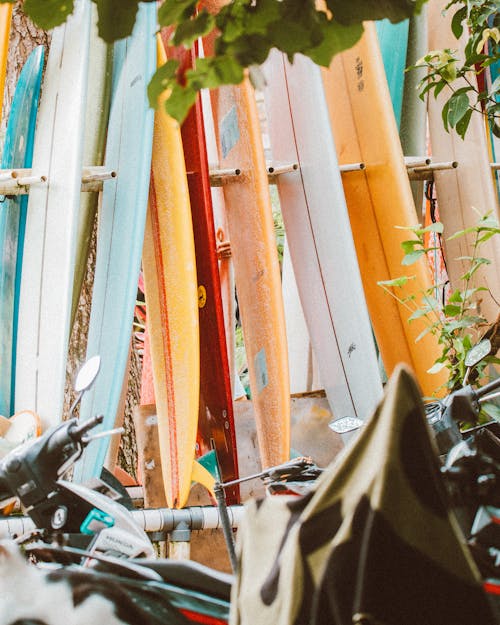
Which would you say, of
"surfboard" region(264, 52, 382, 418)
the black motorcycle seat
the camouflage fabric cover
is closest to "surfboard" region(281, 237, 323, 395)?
"surfboard" region(264, 52, 382, 418)

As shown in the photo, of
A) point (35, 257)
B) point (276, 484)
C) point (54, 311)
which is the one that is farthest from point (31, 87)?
point (276, 484)

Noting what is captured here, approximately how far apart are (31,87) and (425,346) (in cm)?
190

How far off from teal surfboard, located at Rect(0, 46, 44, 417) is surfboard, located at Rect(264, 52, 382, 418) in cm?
100

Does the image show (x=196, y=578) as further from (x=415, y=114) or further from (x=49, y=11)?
(x=415, y=114)

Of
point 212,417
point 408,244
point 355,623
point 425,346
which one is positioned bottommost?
point 355,623

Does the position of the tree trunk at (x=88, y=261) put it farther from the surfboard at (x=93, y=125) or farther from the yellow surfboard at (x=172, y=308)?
the yellow surfboard at (x=172, y=308)

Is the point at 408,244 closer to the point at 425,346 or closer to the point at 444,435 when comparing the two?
the point at 425,346

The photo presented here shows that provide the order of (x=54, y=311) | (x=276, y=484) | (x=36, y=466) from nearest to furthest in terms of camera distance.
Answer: (x=36, y=466), (x=276, y=484), (x=54, y=311)

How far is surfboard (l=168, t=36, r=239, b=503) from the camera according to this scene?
9.68ft

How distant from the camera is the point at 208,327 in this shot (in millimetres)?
3084

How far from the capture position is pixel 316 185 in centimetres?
334

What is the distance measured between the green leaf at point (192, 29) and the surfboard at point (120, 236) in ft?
5.76

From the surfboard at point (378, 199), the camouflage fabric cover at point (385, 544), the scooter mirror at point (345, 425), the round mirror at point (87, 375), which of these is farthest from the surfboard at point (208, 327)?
the camouflage fabric cover at point (385, 544)

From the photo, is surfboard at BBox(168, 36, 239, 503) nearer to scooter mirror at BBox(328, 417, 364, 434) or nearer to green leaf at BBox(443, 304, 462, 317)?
green leaf at BBox(443, 304, 462, 317)
